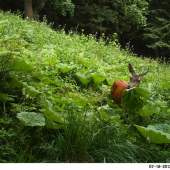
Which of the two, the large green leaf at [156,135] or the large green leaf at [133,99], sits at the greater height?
the large green leaf at [133,99]

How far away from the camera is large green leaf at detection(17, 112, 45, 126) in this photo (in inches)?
83.0

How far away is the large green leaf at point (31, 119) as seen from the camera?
2108mm

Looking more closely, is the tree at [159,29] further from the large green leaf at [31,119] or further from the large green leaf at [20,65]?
the large green leaf at [31,119]

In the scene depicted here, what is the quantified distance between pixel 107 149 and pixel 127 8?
42.1 feet

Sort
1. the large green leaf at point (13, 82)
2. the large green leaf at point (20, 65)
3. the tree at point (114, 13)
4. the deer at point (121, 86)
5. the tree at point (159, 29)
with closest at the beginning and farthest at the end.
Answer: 1. the large green leaf at point (13, 82)
2. the large green leaf at point (20, 65)
3. the deer at point (121, 86)
4. the tree at point (114, 13)
5. the tree at point (159, 29)

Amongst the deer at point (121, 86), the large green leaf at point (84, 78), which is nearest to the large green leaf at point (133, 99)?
the deer at point (121, 86)

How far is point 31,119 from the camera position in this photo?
2.17 metres

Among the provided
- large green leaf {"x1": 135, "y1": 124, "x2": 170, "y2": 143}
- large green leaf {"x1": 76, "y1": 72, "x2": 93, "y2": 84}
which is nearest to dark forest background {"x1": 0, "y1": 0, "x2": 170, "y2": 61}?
large green leaf {"x1": 76, "y1": 72, "x2": 93, "y2": 84}

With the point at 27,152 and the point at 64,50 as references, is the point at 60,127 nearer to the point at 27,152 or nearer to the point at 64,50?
Result: the point at 27,152

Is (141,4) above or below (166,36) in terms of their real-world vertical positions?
above

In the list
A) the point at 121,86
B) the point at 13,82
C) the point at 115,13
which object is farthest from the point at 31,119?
the point at 115,13

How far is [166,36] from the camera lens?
638 inches

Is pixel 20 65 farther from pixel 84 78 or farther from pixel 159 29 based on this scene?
pixel 159 29

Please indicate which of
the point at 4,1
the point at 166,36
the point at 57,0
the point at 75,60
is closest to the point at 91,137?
the point at 75,60
